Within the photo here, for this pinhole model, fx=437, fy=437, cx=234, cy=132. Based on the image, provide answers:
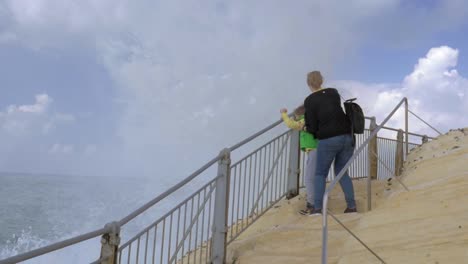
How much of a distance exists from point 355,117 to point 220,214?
1959 mm

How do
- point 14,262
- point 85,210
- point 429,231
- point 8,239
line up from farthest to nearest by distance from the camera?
point 85,210 < point 8,239 < point 429,231 < point 14,262

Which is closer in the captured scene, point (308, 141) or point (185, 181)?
point (185, 181)

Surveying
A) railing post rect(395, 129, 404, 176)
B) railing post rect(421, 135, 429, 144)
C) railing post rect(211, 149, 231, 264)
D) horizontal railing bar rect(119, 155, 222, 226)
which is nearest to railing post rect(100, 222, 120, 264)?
horizontal railing bar rect(119, 155, 222, 226)

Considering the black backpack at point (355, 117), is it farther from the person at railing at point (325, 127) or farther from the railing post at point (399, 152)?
the railing post at point (399, 152)

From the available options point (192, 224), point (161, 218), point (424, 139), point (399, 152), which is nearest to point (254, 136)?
point (192, 224)

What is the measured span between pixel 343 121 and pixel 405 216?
1283 mm

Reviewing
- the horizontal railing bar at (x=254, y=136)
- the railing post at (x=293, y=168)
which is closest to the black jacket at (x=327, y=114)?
the horizontal railing bar at (x=254, y=136)

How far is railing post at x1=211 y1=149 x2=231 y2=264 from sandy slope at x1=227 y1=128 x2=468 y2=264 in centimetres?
26

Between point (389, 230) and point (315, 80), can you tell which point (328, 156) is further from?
point (389, 230)

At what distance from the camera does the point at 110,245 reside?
3244 mm

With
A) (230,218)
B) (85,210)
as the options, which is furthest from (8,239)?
(230,218)

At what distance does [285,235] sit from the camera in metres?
5.39

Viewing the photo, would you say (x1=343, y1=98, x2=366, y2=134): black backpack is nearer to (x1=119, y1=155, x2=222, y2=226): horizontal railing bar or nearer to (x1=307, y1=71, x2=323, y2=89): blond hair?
(x1=307, y1=71, x2=323, y2=89): blond hair

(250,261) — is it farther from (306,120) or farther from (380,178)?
(380,178)
